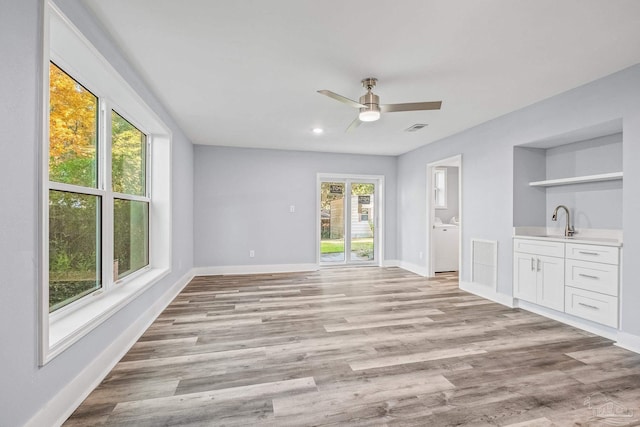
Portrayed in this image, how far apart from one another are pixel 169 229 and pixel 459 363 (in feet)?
11.8

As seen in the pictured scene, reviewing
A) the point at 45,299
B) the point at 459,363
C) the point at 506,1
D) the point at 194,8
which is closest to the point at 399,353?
the point at 459,363

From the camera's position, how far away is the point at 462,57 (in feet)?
8.12

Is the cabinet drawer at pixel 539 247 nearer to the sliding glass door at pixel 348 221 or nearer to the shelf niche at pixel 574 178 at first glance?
the shelf niche at pixel 574 178

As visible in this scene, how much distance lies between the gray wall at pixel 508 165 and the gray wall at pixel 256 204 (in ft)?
5.81

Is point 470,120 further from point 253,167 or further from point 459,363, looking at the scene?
point 253,167

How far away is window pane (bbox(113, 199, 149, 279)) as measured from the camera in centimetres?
285

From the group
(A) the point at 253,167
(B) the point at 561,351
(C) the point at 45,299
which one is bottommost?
(B) the point at 561,351

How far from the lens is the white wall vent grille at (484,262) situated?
13.5 ft

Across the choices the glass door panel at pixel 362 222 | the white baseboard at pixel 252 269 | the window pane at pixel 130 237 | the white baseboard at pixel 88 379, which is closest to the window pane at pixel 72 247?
the window pane at pixel 130 237

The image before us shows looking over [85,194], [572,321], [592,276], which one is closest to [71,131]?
[85,194]

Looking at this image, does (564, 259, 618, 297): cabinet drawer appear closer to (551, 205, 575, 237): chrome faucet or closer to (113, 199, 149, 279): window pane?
(551, 205, 575, 237): chrome faucet

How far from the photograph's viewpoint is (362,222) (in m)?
6.67

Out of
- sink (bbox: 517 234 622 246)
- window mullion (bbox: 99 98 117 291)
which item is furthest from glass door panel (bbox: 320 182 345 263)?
window mullion (bbox: 99 98 117 291)

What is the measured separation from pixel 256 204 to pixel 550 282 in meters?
4.74
